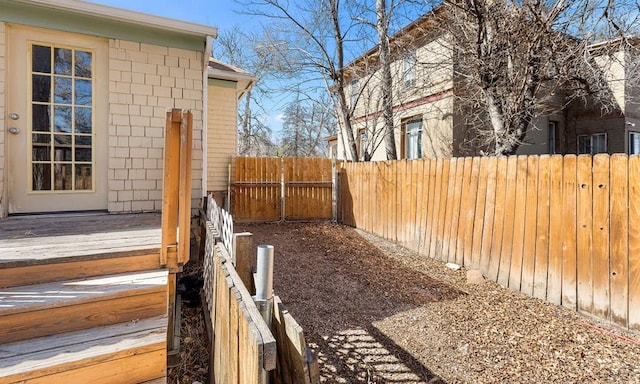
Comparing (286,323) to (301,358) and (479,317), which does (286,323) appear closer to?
(301,358)

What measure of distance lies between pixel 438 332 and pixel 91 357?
9.00ft

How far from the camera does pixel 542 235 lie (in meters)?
3.86

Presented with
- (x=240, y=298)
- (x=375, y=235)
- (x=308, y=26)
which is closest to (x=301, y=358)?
(x=240, y=298)

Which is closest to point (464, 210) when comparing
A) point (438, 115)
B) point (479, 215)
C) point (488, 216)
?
point (479, 215)

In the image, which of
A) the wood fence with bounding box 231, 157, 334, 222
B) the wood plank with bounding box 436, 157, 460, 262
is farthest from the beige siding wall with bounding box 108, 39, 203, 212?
the wood plank with bounding box 436, 157, 460, 262

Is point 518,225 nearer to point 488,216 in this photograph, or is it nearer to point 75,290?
point 488,216

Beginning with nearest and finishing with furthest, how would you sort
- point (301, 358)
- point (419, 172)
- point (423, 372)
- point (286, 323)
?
1. point (301, 358)
2. point (286, 323)
3. point (423, 372)
4. point (419, 172)

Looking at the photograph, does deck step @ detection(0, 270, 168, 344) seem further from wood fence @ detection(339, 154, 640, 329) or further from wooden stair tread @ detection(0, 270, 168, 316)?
wood fence @ detection(339, 154, 640, 329)

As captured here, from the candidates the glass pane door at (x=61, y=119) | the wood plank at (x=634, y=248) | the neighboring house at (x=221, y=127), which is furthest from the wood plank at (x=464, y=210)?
the neighboring house at (x=221, y=127)

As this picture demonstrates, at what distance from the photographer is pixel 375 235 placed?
23.5ft

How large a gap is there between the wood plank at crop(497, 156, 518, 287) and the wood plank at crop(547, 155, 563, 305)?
0.48 m

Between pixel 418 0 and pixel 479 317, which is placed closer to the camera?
pixel 479 317

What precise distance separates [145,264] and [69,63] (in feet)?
10.1

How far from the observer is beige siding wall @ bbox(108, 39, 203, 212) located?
4.24 m
